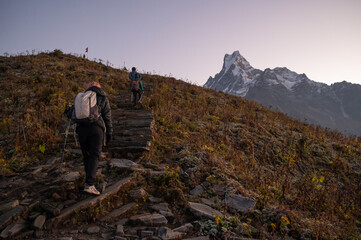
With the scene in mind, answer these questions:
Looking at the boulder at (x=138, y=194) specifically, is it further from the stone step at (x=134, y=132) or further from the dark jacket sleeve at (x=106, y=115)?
the stone step at (x=134, y=132)

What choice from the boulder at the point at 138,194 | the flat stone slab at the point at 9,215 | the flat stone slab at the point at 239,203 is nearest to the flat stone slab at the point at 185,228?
→ the flat stone slab at the point at 239,203

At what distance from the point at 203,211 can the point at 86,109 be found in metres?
2.85

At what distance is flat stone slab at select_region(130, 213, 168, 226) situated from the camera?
3.30 m

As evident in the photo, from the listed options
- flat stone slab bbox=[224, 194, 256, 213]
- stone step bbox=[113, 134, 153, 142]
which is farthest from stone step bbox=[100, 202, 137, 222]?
stone step bbox=[113, 134, 153, 142]

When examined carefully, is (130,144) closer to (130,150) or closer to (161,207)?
(130,150)

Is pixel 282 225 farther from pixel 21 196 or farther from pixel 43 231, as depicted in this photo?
pixel 21 196

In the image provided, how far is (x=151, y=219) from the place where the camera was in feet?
11.0

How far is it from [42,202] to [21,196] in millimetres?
544

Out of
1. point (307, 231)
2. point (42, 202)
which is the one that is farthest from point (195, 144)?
point (42, 202)

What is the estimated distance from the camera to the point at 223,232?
311cm

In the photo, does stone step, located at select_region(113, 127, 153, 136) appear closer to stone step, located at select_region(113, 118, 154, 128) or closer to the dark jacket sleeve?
stone step, located at select_region(113, 118, 154, 128)

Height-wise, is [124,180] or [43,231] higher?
[124,180]

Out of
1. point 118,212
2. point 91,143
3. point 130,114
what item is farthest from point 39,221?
point 130,114

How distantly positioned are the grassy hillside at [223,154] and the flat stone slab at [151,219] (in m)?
0.61
